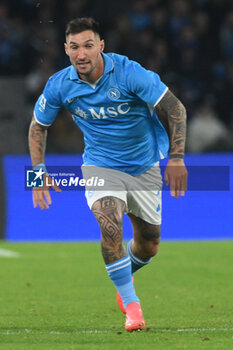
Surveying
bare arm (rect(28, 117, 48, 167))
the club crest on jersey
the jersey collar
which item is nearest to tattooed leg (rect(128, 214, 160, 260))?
bare arm (rect(28, 117, 48, 167))

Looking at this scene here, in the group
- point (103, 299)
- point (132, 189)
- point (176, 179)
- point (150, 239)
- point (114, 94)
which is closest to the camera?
point (176, 179)

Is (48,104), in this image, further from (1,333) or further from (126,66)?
(1,333)

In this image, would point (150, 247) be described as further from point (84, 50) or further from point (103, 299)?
point (84, 50)

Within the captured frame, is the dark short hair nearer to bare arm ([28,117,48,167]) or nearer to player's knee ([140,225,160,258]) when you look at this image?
bare arm ([28,117,48,167])

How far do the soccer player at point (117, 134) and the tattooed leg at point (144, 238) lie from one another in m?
0.01

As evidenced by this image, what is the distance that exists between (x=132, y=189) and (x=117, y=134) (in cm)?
42

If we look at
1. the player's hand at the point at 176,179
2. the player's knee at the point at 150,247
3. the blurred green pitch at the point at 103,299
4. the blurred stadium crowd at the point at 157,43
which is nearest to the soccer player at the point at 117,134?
the player's hand at the point at 176,179

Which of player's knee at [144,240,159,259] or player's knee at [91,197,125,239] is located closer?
player's knee at [91,197,125,239]

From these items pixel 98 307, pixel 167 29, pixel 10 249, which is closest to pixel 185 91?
pixel 167 29

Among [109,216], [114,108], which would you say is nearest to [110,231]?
[109,216]

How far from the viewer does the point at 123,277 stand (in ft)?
20.8

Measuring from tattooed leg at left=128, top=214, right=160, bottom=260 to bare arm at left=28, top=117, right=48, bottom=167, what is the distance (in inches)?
32.9

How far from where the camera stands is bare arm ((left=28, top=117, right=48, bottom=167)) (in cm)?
674

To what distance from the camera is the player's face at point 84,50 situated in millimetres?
6336
